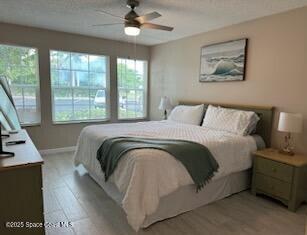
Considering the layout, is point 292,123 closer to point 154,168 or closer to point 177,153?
point 177,153

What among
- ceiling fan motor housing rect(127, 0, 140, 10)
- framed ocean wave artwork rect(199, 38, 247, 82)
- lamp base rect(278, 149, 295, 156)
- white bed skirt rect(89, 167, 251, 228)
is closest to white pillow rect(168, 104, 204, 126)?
framed ocean wave artwork rect(199, 38, 247, 82)

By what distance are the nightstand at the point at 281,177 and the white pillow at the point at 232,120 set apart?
0.40 m

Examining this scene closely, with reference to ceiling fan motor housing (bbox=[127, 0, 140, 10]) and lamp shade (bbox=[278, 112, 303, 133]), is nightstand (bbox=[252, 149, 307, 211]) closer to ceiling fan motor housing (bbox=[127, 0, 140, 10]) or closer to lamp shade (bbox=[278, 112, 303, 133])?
lamp shade (bbox=[278, 112, 303, 133])

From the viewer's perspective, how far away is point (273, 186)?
8.98 ft

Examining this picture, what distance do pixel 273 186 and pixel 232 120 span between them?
1037 mm

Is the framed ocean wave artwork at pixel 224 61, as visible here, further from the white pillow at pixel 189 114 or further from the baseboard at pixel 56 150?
the baseboard at pixel 56 150

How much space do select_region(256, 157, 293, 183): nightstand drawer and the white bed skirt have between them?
302 millimetres

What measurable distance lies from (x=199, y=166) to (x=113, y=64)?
3.53m

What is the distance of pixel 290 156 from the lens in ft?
9.20

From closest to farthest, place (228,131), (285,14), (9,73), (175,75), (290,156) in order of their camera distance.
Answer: (290,156) → (285,14) → (228,131) → (9,73) → (175,75)

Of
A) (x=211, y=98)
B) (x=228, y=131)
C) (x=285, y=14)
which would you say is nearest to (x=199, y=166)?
(x=228, y=131)

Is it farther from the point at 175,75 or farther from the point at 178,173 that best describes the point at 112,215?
the point at 175,75

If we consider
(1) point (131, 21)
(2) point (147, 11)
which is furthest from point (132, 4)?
(2) point (147, 11)

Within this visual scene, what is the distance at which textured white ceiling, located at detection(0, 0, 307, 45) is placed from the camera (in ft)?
9.36
